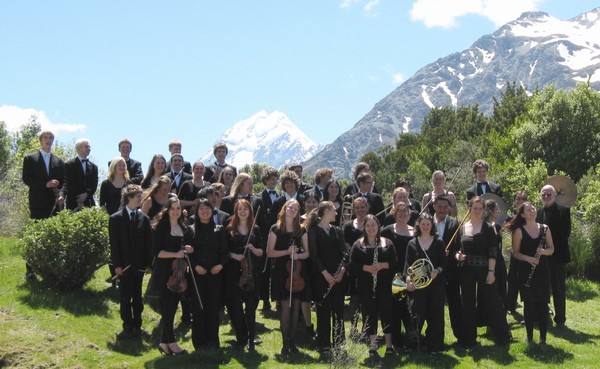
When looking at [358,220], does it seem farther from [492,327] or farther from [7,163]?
[7,163]

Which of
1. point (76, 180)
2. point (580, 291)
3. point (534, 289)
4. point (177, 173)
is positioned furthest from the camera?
point (580, 291)

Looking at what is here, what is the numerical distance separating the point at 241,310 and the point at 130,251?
171cm

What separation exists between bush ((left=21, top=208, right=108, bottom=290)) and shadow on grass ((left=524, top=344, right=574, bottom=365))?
645 centimetres

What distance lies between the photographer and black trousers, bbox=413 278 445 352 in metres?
8.46

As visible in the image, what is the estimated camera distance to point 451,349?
29.1 feet

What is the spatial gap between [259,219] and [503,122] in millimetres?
51303

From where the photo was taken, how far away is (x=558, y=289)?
1006 cm

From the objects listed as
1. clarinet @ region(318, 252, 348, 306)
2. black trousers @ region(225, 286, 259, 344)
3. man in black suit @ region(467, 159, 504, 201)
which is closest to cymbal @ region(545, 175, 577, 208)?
man in black suit @ region(467, 159, 504, 201)

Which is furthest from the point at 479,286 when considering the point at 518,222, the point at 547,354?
the point at 547,354

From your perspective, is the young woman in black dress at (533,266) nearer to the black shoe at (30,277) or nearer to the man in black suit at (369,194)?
the man in black suit at (369,194)

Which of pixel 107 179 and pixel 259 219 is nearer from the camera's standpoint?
pixel 259 219

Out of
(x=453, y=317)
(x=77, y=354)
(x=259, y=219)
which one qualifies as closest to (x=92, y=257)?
(x=77, y=354)

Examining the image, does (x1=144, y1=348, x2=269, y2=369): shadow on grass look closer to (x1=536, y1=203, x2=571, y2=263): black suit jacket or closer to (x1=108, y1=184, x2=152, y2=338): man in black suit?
(x1=108, y1=184, x2=152, y2=338): man in black suit

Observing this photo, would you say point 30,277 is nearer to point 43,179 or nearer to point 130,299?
point 43,179
